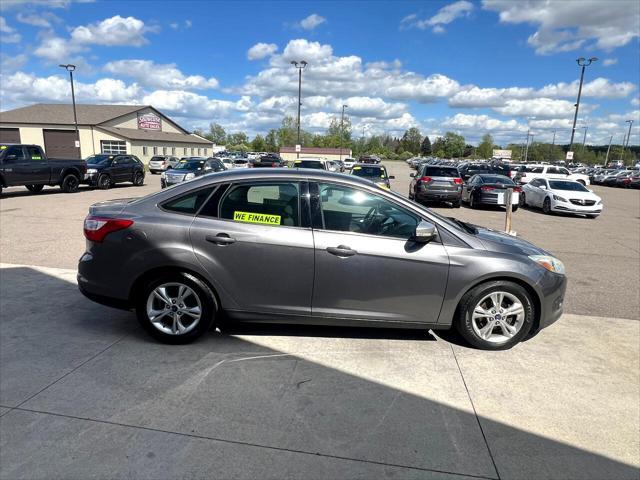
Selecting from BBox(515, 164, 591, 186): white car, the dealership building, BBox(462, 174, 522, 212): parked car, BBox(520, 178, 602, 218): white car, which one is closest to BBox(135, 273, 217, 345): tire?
BBox(462, 174, 522, 212): parked car

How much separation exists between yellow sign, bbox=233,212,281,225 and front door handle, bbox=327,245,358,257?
1.86ft

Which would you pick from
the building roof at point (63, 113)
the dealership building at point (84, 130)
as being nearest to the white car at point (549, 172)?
the dealership building at point (84, 130)

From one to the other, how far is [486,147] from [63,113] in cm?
11721

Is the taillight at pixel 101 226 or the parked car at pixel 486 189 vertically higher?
the taillight at pixel 101 226

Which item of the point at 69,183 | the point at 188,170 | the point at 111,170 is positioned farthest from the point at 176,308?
the point at 111,170

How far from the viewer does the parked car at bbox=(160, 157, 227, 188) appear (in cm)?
1981

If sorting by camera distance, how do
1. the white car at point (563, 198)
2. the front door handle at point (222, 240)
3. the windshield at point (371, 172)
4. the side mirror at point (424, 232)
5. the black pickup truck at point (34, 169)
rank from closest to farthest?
1. the side mirror at point (424, 232)
2. the front door handle at point (222, 240)
3. the white car at point (563, 198)
4. the black pickup truck at point (34, 169)
5. the windshield at point (371, 172)

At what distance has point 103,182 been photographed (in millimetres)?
20906

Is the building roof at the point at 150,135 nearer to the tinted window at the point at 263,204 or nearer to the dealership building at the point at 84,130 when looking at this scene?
the dealership building at the point at 84,130

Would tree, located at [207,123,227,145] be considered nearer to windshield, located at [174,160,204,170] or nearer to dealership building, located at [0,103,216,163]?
dealership building, located at [0,103,216,163]

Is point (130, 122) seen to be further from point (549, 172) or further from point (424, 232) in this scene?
point (424, 232)

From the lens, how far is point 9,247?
25.6 feet

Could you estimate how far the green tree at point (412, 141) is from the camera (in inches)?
6284

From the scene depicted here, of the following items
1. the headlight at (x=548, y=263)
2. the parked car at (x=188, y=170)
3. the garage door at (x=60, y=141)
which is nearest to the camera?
the headlight at (x=548, y=263)
